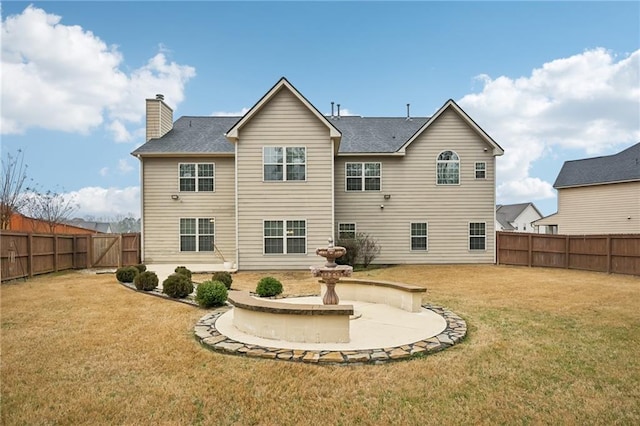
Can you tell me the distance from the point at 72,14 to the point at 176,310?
1109 centimetres

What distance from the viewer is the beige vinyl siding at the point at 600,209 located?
21672mm

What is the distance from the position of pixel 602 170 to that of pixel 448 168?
578 inches

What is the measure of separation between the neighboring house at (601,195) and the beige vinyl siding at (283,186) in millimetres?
19682

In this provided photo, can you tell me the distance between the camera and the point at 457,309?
26.7 feet

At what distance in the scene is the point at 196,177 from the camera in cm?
1722

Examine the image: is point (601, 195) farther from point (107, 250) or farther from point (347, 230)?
point (107, 250)

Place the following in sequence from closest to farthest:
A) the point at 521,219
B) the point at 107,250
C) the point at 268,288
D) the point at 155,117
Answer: the point at 268,288
the point at 107,250
the point at 155,117
the point at 521,219

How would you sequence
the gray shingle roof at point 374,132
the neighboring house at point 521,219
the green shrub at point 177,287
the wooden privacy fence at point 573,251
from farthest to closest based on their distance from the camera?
the neighboring house at point 521,219 < the gray shingle roof at point 374,132 < the wooden privacy fence at point 573,251 < the green shrub at point 177,287

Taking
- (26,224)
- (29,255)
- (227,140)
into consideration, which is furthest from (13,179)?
(227,140)

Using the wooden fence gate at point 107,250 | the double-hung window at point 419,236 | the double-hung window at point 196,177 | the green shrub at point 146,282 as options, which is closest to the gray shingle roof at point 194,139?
the double-hung window at point 196,177

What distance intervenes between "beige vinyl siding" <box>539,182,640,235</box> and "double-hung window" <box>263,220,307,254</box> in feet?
67.0

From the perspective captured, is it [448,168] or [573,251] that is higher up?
[448,168]

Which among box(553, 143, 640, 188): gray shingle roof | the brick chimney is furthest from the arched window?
the brick chimney

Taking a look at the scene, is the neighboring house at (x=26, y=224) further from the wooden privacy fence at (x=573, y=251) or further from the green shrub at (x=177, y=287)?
the wooden privacy fence at (x=573, y=251)
